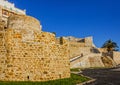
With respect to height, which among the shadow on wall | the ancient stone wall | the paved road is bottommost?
the paved road

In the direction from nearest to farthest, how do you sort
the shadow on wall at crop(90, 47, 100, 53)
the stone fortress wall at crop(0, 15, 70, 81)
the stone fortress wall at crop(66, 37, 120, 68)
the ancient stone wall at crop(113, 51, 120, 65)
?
the stone fortress wall at crop(0, 15, 70, 81) → the stone fortress wall at crop(66, 37, 120, 68) → the ancient stone wall at crop(113, 51, 120, 65) → the shadow on wall at crop(90, 47, 100, 53)

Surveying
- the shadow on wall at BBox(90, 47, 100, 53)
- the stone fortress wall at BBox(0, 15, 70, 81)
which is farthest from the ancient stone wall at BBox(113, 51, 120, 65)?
the stone fortress wall at BBox(0, 15, 70, 81)

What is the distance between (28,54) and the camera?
44.2 ft

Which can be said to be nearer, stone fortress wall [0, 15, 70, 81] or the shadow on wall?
stone fortress wall [0, 15, 70, 81]

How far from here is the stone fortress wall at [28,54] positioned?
12984 millimetres

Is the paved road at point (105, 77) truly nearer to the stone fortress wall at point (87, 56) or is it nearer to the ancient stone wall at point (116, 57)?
the stone fortress wall at point (87, 56)

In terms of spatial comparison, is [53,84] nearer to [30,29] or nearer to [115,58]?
[30,29]

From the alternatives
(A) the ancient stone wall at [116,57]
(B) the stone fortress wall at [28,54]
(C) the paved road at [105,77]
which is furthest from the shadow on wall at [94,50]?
(B) the stone fortress wall at [28,54]

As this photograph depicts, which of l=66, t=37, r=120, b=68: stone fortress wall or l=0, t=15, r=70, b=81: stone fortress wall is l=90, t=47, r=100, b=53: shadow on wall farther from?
l=0, t=15, r=70, b=81: stone fortress wall

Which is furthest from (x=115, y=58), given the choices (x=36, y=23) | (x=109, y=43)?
(x=36, y=23)

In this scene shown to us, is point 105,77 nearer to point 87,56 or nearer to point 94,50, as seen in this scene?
point 87,56

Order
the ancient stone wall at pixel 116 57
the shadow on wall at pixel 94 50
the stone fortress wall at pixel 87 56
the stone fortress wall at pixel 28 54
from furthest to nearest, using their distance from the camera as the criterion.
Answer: the shadow on wall at pixel 94 50
the ancient stone wall at pixel 116 57
the stone fortress wall at pixel 87 56
the stone fortress wall at pixel 28 54

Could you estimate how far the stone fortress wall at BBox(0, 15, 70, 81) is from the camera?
42.6ft

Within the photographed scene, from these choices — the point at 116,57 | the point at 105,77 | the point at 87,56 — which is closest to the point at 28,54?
the point at 105,77
